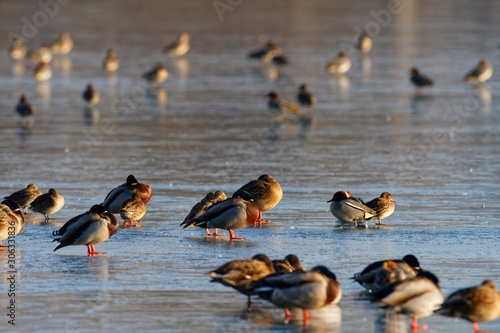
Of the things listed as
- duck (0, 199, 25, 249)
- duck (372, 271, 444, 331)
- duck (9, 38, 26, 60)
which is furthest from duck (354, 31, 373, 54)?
duck (372, 271, 444, 331)

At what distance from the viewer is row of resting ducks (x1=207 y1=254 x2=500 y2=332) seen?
678 centimetres

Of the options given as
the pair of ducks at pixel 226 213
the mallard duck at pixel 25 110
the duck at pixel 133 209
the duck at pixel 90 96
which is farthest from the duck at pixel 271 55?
the pair of ducks at pixel 226 213

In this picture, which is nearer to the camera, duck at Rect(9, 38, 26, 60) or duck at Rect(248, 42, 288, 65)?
duck at Rect(248, 42, 288, 65)

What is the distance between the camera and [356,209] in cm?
1062

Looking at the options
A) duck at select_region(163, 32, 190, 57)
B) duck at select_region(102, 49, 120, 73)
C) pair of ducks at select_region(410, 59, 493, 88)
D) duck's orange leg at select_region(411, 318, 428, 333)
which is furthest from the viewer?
duck at select_region(163, 32, 190, 57)

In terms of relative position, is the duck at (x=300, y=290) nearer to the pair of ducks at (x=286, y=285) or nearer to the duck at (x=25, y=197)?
the pair of ducks at (x=286, y=285)

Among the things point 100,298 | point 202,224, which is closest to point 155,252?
point 202,224

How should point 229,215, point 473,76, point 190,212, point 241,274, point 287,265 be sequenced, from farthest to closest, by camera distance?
1. point 473,76
2. point 190,212
3. point 229,215
4. point 287,265
5. point 241,274

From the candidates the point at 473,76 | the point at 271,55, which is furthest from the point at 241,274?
the point at 271,55

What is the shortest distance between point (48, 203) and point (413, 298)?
5.51m

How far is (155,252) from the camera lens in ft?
30.8

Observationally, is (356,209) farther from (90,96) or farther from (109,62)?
(109,62)

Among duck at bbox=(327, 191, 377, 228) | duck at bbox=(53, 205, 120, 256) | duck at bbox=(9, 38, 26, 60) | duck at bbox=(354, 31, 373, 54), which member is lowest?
duck at bbox=(53, 205, 120, 256)

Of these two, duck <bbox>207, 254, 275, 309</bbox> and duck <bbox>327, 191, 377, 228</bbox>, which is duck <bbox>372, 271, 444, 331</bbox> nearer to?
duck <bbox>207, 254, 275, 309</bbox>
